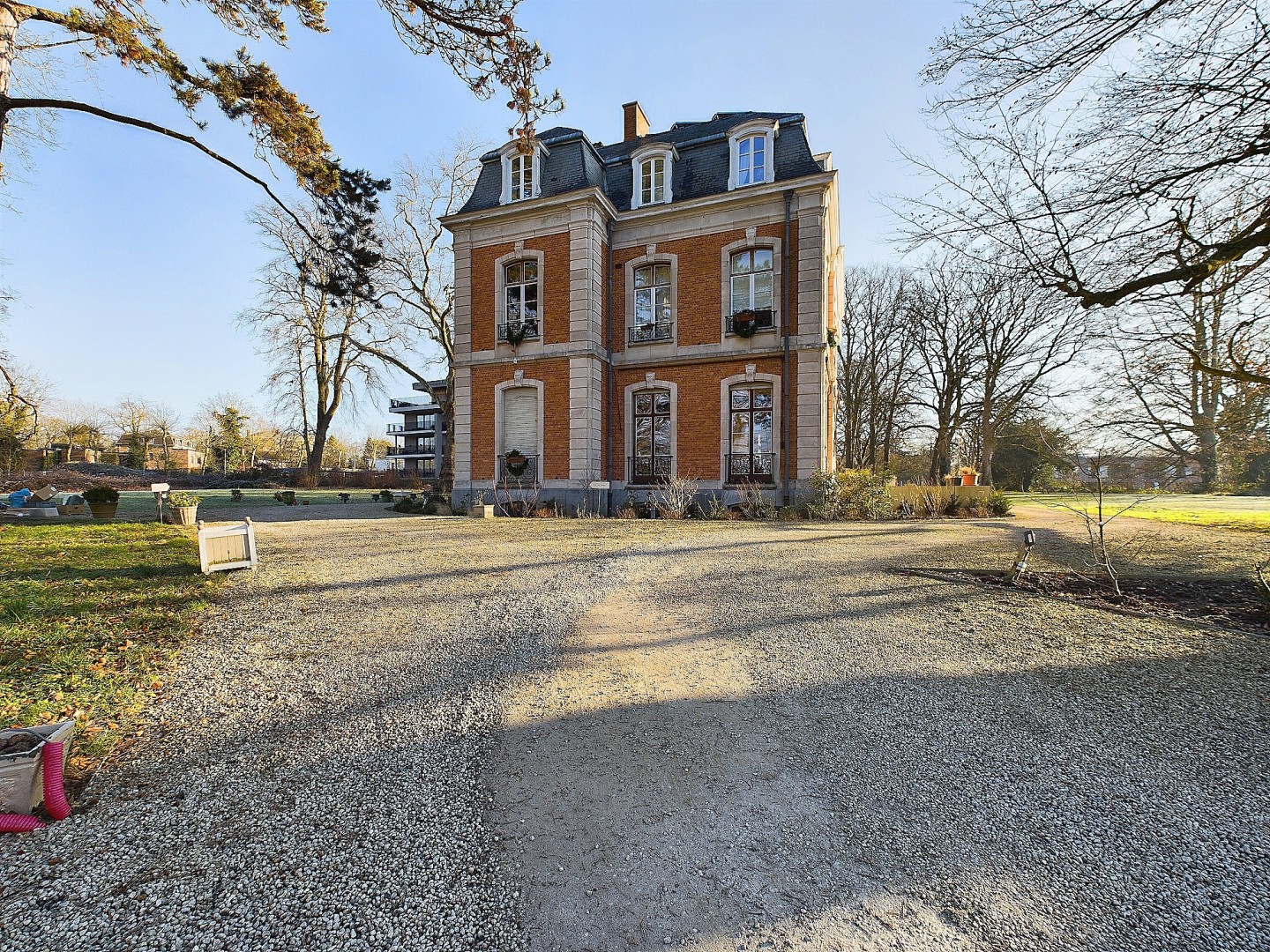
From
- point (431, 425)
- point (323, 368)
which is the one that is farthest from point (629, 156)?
point (431, 425)

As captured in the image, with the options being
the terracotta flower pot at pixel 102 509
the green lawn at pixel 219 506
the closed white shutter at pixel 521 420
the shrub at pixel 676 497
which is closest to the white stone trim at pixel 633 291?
the closed white shutter at pixel 521 420

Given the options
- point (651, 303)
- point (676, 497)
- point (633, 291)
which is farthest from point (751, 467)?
point (633, 291)

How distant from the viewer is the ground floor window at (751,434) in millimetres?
14266

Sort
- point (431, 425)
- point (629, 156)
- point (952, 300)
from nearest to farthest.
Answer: point (629, 156) → point (952, 300) → point (431, 425)

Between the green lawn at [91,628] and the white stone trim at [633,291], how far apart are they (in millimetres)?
11256

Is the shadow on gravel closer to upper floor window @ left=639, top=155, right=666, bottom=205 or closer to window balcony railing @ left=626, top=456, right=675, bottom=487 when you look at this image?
window balcony railing @ left=626, top=456, right=675, bottom=487

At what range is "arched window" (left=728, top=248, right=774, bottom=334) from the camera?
14.1 meters

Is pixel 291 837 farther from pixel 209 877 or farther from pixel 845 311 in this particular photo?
pixel 845 311

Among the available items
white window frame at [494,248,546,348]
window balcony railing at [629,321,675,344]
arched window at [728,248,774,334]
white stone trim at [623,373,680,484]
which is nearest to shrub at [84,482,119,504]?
white window frame at [494,248,546,348]

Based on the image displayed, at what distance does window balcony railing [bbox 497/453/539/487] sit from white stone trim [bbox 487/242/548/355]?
3017 mm

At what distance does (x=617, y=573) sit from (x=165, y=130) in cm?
664

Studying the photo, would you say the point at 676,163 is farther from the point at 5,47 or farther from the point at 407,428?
the point at 407,428

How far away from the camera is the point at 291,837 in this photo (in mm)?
1987

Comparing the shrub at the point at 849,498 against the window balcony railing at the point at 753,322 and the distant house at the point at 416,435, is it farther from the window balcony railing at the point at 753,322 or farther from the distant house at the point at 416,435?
the distant house at the point at 416,435
